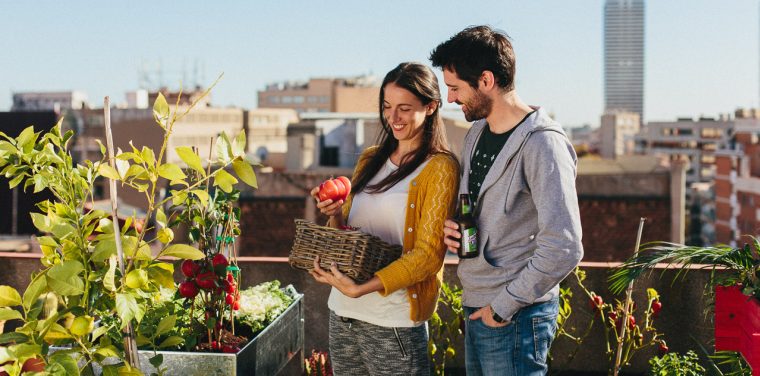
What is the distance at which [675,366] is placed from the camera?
3.40m

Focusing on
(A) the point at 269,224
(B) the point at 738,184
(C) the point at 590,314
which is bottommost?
(B) the point at 738,184

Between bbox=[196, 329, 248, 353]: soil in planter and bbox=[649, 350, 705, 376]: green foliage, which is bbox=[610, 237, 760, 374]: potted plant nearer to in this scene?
bbox=[649, 350, 705, 376]: green foliage

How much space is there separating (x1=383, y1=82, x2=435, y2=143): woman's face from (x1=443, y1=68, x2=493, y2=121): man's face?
22cm

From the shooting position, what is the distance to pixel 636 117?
147 metres

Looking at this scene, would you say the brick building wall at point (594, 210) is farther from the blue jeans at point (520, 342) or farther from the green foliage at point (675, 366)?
the blue jeans at point (520, 342)

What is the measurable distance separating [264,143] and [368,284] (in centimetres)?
5335

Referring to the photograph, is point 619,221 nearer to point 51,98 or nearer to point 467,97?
point 467,97

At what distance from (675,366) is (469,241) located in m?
1.64

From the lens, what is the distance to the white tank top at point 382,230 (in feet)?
8.14

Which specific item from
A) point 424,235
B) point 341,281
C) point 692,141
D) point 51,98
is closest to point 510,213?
point 424,235

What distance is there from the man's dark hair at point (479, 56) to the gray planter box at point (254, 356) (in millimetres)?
1116

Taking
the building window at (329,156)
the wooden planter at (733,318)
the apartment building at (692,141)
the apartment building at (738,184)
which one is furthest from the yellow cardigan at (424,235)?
the apartment building at (692,141)

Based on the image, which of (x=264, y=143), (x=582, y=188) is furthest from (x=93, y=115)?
(x=582, y=188)

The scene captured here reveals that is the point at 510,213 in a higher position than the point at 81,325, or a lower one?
higher
